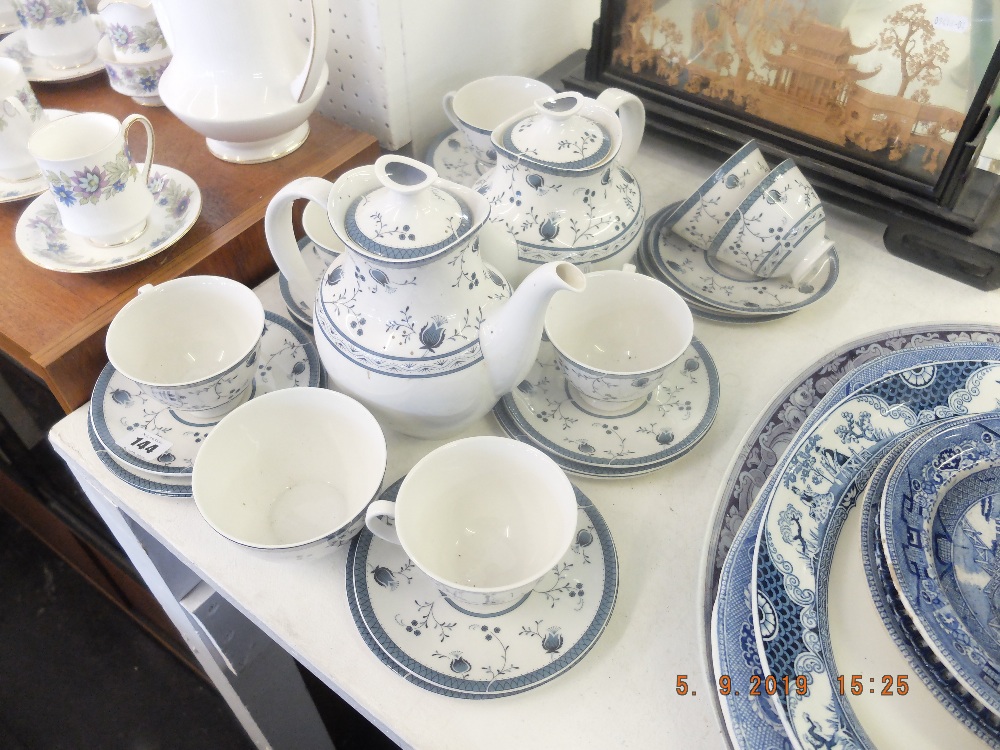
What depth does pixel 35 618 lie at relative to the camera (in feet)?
4.00

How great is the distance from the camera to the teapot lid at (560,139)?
2.14 feet

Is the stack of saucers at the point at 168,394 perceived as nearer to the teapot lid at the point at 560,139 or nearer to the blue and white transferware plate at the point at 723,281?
the teapot lid at the point at 560,139

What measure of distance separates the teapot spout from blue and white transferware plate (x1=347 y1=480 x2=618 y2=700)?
5.1 inches

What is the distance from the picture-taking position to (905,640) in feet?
1.45

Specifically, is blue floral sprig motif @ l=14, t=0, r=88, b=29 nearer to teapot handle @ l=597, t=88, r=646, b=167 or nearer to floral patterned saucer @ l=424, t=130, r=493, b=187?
floral patterned saucer @ l=424, t=130, r=493, b=187

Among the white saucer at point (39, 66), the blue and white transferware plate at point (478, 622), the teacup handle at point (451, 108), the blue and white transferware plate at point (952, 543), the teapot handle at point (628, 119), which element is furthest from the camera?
the white saucer at point (39, 66)

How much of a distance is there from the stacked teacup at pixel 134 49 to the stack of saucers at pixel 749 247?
1.92 feet

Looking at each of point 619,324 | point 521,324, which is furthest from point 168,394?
point 619,324

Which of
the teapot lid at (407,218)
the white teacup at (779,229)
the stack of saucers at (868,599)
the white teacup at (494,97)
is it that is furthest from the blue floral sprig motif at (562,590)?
the white teacup at (494,97)

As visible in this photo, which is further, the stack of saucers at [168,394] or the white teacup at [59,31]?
the white teacup at [59,31]

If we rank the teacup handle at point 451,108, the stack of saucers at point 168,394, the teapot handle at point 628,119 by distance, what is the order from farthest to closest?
the teacup handle at point 451,108
the teapot handle at point 628,119
the stack of saucers at point 168,394

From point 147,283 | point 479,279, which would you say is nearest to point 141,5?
point 147,283

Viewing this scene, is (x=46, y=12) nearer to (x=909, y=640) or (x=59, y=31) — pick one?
(x=59, y=31)

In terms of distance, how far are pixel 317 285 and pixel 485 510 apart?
0.26 m
